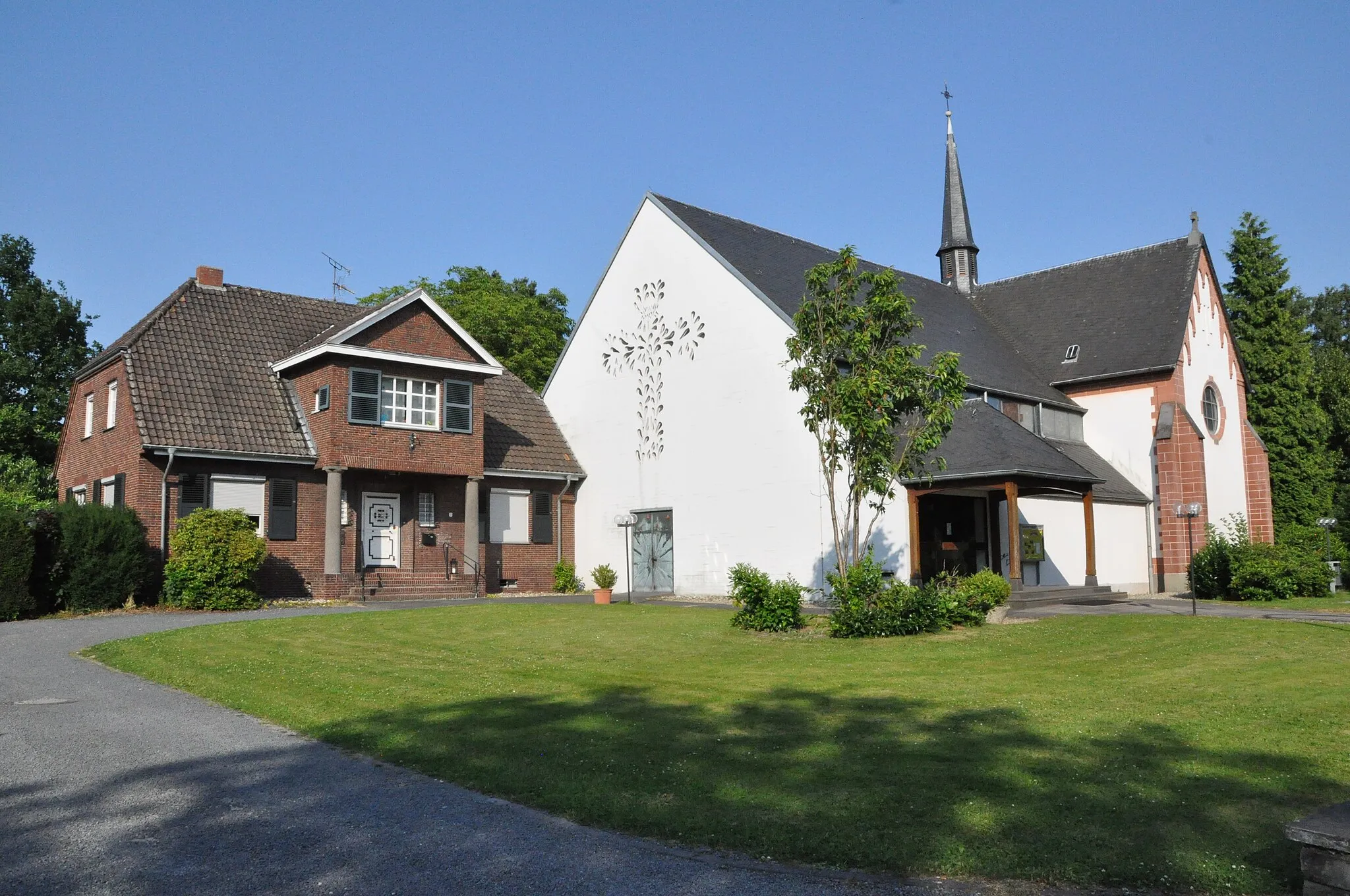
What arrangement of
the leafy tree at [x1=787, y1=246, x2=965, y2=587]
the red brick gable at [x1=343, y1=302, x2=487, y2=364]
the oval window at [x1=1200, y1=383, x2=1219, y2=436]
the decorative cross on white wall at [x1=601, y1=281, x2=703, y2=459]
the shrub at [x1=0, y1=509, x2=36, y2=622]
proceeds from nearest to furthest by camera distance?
the leafy tree at [x1=787, y1=246, x2=965, y2=587] < the shrub at [x1=0, y1=509, x2=36, y2=622] < the red brick gable at [x1=343, y1=302, x2=487, y2=364] < the decorative cross on white wall at [x1=601, y1=281, x2=703, y2=459] < the oval window at [x1=1200, y1=383, x2=1219, y2=436]

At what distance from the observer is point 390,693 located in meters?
10.1

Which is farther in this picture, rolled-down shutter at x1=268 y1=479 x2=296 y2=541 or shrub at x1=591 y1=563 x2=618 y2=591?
shrub at x1=591 y1=563 x2=618 y2=591

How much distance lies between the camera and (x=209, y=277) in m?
27.1

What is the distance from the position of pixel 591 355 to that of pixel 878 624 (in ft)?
54.1

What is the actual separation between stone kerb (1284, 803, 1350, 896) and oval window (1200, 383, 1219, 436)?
3110 centimetres

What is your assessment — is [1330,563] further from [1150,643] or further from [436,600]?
[436,600]

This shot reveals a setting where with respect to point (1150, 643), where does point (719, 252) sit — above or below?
above

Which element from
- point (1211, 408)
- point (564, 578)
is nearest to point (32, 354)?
point (564, 578)

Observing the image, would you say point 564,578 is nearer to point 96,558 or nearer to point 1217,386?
point 96,558

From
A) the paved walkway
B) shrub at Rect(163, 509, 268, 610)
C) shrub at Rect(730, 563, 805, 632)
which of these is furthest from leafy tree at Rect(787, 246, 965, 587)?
shrub at Rect(163, 509, 268, 610)

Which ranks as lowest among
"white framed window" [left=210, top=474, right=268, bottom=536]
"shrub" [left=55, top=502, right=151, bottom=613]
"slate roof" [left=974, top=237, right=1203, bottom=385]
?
"shrub" [left=55, top=502, right=151, bottom=613]

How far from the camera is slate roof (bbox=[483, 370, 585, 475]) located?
94.7ft

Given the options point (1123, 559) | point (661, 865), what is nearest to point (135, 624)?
point (661, 865)

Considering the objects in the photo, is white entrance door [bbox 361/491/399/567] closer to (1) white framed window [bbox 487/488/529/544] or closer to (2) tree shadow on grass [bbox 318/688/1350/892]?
(1) white framed window [bbox 487/488/529/544]
